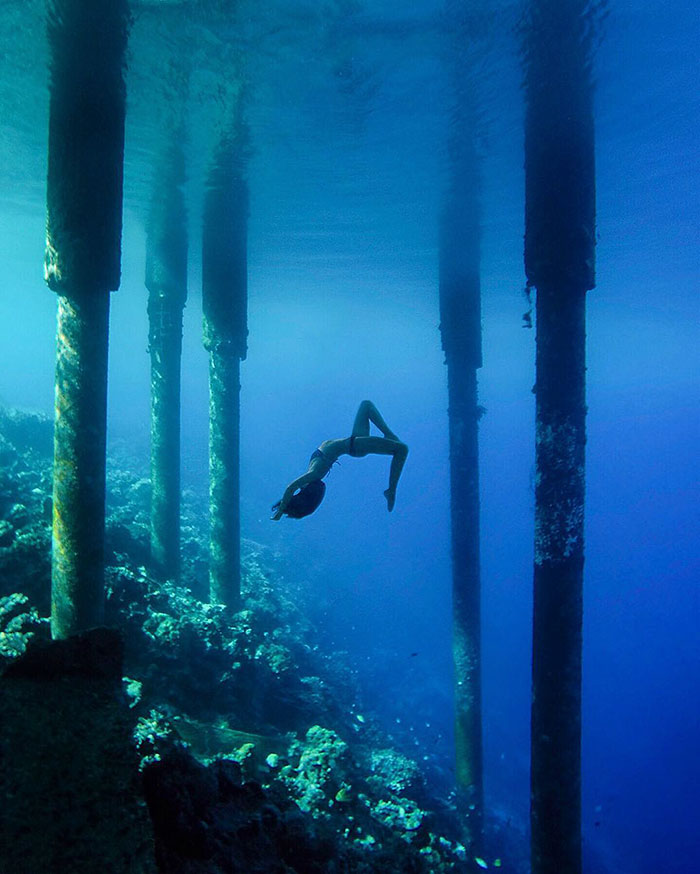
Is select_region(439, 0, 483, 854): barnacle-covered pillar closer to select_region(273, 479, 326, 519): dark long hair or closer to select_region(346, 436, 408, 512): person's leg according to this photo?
select_region(346, 436, 408, 512): person's leg

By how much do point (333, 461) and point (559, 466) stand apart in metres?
2.65

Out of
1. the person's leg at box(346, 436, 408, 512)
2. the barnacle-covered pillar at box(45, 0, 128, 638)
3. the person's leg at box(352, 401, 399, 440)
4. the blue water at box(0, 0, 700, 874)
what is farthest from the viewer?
the blue water at box(0, 0, 700, 874)

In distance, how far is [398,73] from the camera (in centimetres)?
872

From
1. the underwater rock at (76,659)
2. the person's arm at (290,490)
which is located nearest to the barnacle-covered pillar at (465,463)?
the person's arm at (290,490)

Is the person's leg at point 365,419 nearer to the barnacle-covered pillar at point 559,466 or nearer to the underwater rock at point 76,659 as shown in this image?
the barnacle-covered pillar at point 559,466

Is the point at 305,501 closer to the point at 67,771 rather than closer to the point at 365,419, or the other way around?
the point at 365,419

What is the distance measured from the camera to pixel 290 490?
5.51 metres

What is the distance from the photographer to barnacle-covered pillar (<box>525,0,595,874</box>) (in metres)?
5.83

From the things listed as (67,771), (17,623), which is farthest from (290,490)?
(17,623)

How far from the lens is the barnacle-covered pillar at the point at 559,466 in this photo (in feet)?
19.1

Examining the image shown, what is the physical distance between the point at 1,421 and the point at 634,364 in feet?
203

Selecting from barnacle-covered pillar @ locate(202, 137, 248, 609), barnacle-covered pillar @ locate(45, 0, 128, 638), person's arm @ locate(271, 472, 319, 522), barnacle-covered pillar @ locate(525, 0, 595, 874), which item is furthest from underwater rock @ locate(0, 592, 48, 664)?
barnacle-covered pillar @ locate(525, 0, 595, 874)

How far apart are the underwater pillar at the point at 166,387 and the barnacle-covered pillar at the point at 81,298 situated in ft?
20.9

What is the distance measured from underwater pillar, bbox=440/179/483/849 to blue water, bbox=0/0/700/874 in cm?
207
